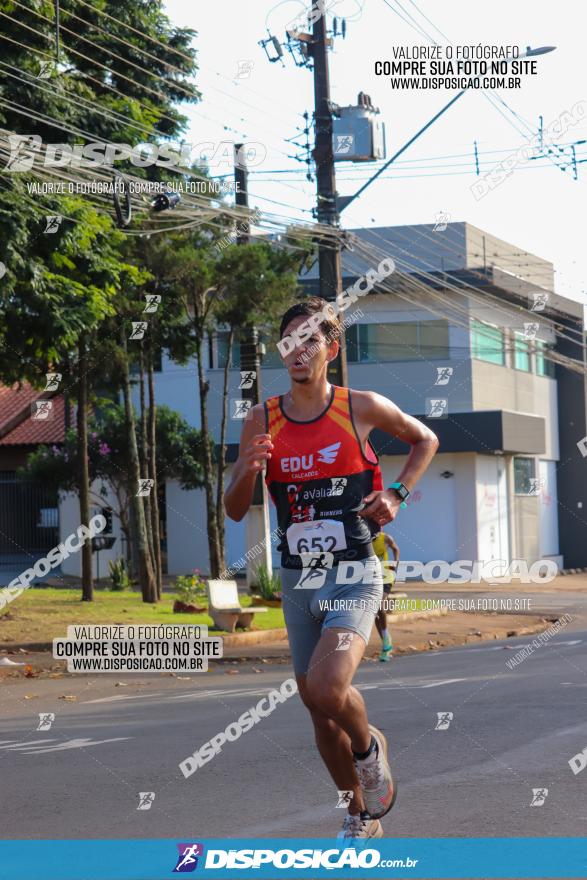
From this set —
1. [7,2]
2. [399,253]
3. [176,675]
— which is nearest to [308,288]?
[399,253]

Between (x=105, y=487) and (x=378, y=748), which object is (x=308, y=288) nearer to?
(x=105, y=487)

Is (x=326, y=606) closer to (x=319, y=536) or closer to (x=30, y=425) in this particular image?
(x=319, y=536)

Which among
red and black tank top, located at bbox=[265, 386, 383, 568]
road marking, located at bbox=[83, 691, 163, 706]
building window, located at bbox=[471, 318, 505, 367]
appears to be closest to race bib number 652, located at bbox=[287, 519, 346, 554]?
red and black tank top, located at bbox=[265, 386, 383, 568]

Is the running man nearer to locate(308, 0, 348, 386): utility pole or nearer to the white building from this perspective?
locate(308, 0, 348, 386): utility pole

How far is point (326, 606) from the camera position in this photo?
206 inches

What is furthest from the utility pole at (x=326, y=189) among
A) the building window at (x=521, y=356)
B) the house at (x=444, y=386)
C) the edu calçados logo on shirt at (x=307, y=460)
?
the building window at (x=521, y=356)

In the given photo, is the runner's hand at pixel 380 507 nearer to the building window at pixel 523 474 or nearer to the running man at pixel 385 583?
the running man at pixel 385 583

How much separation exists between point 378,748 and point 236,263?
1766cm

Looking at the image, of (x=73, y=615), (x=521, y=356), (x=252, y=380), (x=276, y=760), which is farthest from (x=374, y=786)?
(x=521, y=356)

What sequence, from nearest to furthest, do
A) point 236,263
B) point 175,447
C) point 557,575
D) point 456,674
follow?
point 456,674, point 236,263, point 175,447, point 557,575

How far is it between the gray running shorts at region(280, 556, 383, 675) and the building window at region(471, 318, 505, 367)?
1212 inches

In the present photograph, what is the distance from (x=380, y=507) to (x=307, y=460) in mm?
359

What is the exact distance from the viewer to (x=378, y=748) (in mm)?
5242

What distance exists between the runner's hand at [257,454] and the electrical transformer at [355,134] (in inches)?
624
